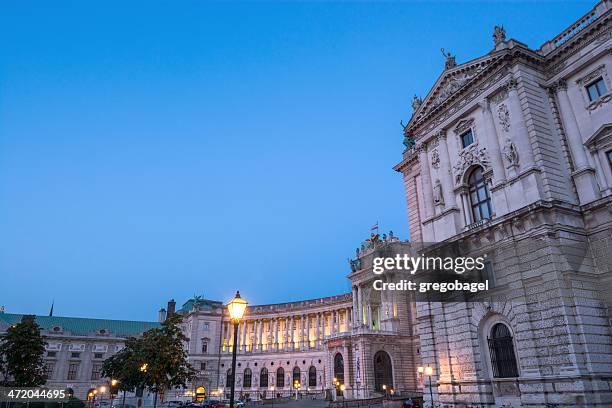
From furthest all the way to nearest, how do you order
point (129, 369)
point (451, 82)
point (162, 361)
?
point (129, 369) < point (162, 361) < point (451, 82)

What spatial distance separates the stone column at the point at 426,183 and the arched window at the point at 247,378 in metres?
83.4

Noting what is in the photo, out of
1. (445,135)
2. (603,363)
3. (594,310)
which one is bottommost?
(603,363)

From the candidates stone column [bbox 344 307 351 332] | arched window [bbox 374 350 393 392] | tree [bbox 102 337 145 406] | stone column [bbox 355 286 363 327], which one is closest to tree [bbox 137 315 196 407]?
tree [bbox 102 337 145 406]

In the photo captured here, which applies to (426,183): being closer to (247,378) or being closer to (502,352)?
(502,352)

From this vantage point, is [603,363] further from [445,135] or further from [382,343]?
[382,343]

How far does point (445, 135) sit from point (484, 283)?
1223 cm

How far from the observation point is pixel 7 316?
10788cm

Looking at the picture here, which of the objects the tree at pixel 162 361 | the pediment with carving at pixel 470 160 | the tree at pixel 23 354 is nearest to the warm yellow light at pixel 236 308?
the pediment with carving at pixel 470 160

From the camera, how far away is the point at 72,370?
102062 mm

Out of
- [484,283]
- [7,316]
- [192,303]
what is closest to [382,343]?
[484,283]

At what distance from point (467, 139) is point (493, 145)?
130 inches

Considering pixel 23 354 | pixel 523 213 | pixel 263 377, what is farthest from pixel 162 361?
pixel 263 377

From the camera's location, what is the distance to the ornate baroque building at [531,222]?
24328mm

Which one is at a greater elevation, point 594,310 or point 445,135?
point 445,135
